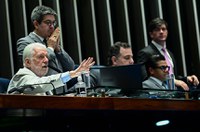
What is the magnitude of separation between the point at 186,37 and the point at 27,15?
1.46 m

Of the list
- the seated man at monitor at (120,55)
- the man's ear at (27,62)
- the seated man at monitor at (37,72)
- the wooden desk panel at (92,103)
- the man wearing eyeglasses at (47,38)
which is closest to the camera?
the wooden desk panel at (92,103)

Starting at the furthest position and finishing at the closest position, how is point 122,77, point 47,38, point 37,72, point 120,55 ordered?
1. point 120,55
2. point 47,38
3. point 37,72
4. point 122,77

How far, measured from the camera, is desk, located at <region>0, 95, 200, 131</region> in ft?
Result: 6.17

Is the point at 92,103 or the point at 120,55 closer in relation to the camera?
the point at 92,103

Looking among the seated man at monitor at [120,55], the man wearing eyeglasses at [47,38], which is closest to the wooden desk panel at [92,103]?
the man wearing eyeglasses at [47,38]

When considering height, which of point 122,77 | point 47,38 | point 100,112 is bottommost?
point 100,112

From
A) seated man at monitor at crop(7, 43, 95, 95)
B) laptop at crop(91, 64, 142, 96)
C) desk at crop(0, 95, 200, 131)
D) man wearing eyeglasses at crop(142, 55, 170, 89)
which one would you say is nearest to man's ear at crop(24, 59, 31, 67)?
seated man at monitor at crop(7, 43, 95, 95)

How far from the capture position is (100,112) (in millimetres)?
2068

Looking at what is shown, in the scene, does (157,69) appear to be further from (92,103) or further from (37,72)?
(92,103)

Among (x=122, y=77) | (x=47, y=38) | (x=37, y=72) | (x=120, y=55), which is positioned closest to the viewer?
(x=122, y=77)

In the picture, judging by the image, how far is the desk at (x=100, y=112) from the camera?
1.88m

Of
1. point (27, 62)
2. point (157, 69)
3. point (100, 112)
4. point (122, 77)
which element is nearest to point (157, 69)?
point (157, 69)

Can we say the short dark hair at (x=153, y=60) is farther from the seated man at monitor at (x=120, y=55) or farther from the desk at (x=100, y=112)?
the desk at (x=100, y=112)

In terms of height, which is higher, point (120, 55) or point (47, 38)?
point (47, 38)
